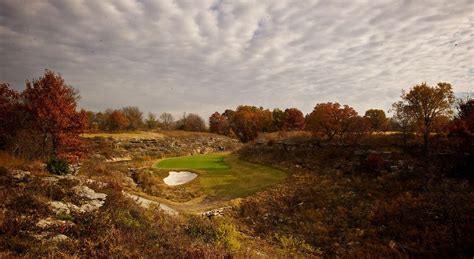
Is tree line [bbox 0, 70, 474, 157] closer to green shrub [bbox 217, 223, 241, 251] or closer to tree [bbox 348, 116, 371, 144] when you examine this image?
tree [bbox 348, 116, 371, 144]

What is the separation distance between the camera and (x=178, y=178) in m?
26.4

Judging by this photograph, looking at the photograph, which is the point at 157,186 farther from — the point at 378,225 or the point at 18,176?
the point at 378,225

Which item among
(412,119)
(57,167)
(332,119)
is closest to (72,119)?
(57,167)

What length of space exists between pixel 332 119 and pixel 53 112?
1081 inches

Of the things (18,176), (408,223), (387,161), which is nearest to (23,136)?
(18,176)

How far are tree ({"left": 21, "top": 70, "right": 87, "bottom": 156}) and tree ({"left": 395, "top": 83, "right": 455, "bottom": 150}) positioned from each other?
93.9 ft

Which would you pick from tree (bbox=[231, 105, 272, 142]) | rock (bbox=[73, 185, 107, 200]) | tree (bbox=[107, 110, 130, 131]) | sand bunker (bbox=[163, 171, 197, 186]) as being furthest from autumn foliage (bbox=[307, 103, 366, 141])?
tree (bbox=[107, 110, 130, 131])

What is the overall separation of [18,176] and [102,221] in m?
6.65

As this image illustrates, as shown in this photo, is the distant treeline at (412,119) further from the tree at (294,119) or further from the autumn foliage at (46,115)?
the tree at (294,119)

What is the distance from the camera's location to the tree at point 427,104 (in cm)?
2252

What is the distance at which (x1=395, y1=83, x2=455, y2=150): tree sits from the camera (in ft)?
73.9

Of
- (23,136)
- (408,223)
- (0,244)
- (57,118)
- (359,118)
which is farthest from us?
(359,118)

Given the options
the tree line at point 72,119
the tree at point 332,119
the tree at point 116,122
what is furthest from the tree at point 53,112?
the tree at point 116,122

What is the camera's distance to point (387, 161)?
22.8 m
